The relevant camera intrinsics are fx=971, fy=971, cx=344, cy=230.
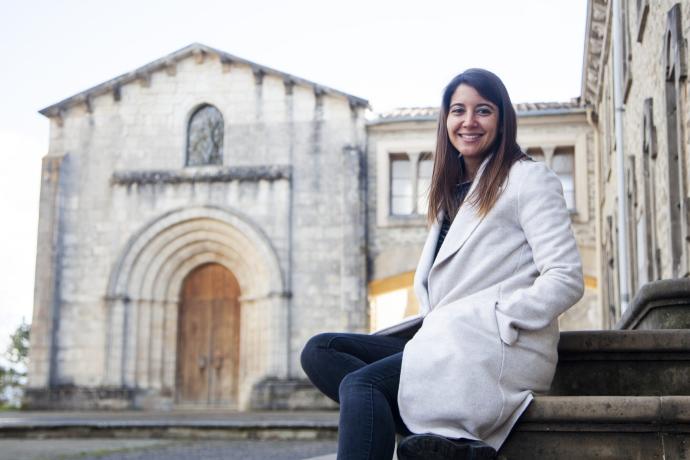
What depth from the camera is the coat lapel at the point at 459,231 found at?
348 cm

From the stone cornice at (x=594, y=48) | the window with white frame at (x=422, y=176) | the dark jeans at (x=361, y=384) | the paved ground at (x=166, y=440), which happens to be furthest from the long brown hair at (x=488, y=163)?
the window with white frame at (x=422, y=176)

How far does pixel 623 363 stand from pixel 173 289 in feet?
59.4

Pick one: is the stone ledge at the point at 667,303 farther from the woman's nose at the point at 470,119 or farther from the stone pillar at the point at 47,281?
the stone pillar at the point at 47,281

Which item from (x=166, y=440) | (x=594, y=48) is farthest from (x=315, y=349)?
(x=594, y=48)

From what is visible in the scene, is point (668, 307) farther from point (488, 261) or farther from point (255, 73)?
point (255, 73)

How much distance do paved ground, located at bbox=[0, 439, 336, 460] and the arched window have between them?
461 inches

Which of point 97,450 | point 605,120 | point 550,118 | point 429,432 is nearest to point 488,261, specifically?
point 429,432

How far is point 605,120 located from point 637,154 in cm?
562

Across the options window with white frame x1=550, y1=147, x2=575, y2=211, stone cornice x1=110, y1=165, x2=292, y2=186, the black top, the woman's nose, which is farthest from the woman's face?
stone cornice x1=110, y1=165, x2=292, y2=186

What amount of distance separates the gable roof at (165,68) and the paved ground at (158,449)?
12.0 metres

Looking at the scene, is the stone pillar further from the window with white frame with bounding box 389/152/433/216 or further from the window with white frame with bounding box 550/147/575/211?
the window with white frame with bounding box 550/147/575/211

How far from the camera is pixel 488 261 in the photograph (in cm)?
341

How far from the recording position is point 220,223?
21.0 metres

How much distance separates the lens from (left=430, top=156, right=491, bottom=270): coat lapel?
3.48 m
